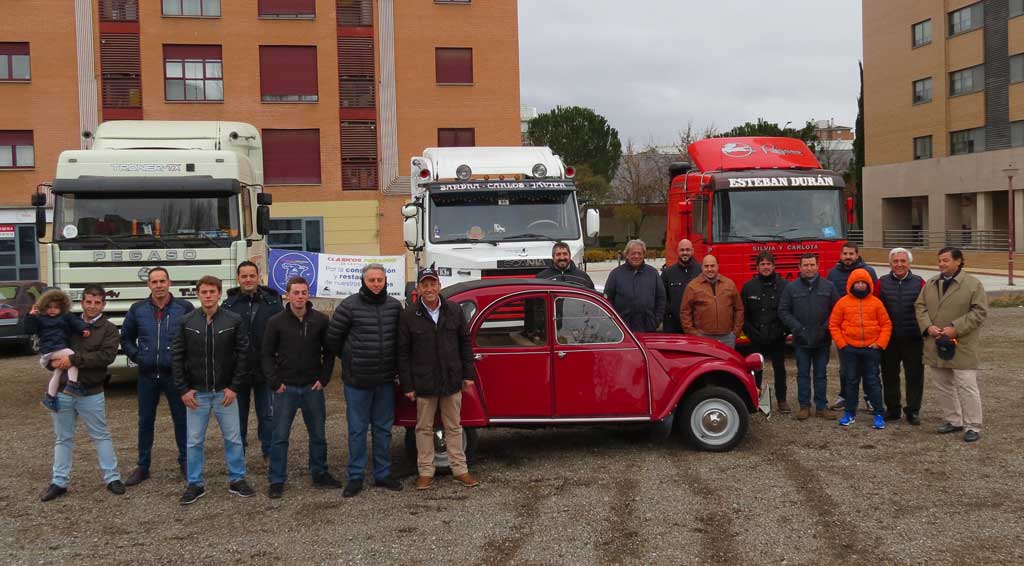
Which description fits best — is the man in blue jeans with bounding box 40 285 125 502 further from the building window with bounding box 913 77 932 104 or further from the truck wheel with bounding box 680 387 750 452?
the building window with bounding box 913 77 932 104

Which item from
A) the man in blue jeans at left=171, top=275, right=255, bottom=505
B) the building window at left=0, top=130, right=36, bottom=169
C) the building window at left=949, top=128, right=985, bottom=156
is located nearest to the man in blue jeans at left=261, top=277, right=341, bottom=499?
the man in blue jeans at left=171, top=275, right=255, bottom=505

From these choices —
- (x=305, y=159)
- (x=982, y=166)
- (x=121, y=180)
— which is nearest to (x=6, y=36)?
(x=305, y=159)

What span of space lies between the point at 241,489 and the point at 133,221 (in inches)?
Answer: 231

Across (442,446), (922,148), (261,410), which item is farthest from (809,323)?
(922,148)

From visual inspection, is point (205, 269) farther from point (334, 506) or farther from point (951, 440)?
point (951, 440)

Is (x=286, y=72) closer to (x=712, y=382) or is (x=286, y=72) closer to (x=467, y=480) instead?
(x=712, y=382)

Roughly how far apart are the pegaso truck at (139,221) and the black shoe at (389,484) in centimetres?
546

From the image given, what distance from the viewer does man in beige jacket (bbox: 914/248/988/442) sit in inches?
329

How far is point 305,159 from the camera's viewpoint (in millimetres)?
32625

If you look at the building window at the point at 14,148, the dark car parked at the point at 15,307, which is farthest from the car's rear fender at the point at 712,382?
the building window at the point at 14,148

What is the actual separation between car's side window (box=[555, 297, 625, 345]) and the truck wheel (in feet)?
3.22

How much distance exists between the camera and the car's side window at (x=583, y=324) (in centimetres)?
766

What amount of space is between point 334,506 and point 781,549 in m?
3.21

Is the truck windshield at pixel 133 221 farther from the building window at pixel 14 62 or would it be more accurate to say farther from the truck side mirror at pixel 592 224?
the building window at pixel 14 62
